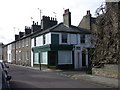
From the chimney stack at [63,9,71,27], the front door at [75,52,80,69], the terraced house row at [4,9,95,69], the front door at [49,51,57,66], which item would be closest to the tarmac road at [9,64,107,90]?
the terraced house row at [4,9,95,69]

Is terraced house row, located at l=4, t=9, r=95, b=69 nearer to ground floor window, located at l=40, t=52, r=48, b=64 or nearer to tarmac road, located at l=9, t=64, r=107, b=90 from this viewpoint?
ground floor window, located at l=40, t=52, r=48, b=64

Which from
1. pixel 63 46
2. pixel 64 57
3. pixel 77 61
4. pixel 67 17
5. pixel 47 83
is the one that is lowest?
pixel 47 83

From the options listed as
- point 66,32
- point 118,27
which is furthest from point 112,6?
point 66,32

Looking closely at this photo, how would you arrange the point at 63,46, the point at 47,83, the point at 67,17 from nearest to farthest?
the point at 47,83 < the point at 63,46 < the point at 67,17

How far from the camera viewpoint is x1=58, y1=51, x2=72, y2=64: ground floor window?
3431 cm

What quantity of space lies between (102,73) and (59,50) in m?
14.8

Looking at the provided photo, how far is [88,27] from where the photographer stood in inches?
1662

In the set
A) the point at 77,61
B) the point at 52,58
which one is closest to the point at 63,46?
the point at 52,58

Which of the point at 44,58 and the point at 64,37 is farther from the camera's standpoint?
the point at 44,58

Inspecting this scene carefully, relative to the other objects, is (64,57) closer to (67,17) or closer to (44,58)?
(44,58)

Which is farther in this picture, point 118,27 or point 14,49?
point 14,49

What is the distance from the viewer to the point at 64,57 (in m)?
34.6

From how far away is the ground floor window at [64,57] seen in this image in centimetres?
3431

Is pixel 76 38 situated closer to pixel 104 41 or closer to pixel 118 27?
pixel 104 41
